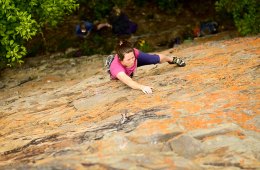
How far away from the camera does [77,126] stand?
16.4ft

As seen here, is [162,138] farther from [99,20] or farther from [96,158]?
[99,20]

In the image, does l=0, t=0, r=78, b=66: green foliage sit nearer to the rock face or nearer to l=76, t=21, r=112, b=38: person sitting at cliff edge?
the rock face

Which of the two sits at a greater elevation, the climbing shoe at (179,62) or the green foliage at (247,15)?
the green foliage at (247,15)

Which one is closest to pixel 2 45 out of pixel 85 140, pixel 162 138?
pixel 85 140

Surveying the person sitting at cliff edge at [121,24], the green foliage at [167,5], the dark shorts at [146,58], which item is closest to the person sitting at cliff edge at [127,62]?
the dark shorts at [146,58]

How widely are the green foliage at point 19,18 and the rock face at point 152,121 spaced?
1.69 metres

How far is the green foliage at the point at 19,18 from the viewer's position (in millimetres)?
8125

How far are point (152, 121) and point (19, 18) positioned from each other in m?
4.85

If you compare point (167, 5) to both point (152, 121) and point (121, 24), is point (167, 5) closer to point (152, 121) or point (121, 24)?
point (121, 24)

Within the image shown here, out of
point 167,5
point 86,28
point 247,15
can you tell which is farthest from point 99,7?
point 247,15

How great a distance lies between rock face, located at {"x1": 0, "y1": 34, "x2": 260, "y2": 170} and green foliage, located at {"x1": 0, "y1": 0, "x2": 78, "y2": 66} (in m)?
1.69

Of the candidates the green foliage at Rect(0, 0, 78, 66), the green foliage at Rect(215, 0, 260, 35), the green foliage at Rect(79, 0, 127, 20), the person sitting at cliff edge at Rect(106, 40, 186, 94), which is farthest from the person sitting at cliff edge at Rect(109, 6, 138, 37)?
the person sitting at cliff edge at Rect(106, 40, 186, 94)

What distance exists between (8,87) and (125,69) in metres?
4.74

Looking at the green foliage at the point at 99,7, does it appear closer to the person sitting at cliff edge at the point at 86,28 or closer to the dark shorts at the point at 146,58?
the person sitting at cliff edge at the point at 86,28
